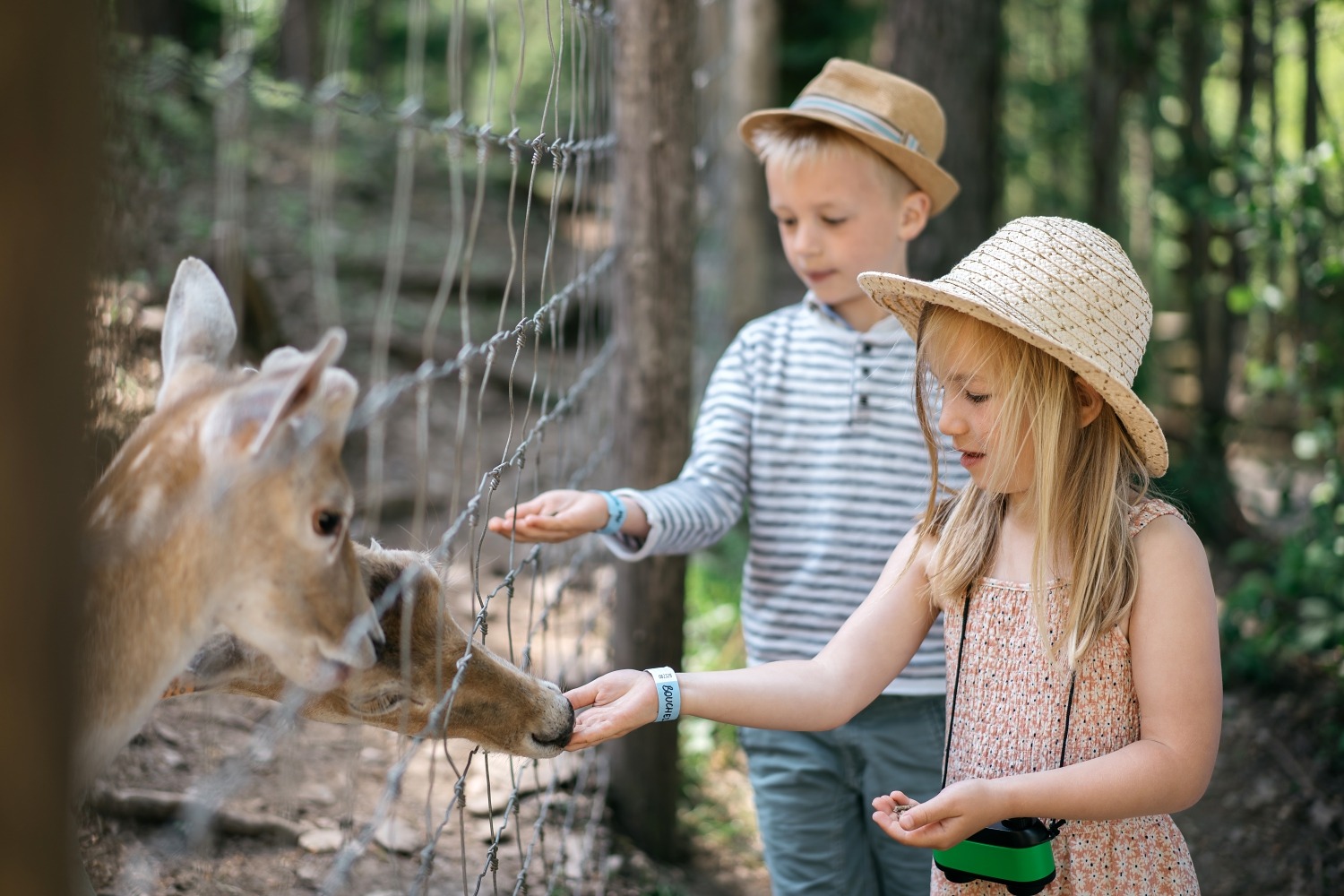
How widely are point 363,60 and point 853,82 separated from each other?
14.4 metres

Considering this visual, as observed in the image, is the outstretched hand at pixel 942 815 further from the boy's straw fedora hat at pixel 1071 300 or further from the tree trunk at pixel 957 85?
the tree trunk at pixel 957 85

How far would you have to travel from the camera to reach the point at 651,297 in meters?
3.37

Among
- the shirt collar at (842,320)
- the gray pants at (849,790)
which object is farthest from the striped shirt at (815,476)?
the gray pants at (849,790)

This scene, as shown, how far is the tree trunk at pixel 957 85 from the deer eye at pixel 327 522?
435 cm

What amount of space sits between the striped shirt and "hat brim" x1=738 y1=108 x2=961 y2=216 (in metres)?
0.36

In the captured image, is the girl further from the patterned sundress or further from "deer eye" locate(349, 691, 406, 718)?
"deer eye" locate(349, 691, 406, 718)

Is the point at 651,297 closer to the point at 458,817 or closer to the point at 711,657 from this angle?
the point at 458,817

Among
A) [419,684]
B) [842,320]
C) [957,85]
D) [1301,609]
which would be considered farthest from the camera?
[957,85]

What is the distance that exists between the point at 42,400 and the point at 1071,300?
5.20 feet

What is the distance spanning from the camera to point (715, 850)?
13.0 ft

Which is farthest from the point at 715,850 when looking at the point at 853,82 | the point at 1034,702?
the point at 853,82

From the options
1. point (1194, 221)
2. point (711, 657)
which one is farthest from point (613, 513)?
point (1194, 221)

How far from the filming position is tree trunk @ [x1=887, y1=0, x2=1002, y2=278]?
5484 mm

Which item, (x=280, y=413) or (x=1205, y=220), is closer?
(x=280, y=413)
